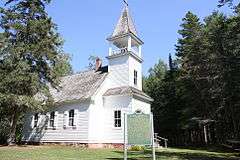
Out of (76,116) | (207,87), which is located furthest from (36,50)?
(207,87)

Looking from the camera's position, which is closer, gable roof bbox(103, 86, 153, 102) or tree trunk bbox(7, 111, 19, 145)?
gable roof bbox(103, 86, 153, 102)

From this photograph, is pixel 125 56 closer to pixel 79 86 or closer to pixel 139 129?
pixel 79 86

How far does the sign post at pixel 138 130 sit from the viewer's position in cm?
1226

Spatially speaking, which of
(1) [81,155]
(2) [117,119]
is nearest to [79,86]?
(2) [117,119]

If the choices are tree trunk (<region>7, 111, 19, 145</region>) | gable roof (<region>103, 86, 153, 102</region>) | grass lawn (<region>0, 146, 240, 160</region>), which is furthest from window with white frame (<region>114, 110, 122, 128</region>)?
→ tree trunk (<region>7, 111, 19, 145</region>)

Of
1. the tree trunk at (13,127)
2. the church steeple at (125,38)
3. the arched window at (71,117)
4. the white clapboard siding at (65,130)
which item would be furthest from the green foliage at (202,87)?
the tree trunk at (13,127)

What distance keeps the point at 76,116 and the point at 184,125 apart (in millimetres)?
17577

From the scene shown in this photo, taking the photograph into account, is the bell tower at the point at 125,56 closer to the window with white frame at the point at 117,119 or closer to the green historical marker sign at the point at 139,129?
the window with white frame at the point at 117,119

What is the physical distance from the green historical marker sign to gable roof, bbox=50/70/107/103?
1492 cm

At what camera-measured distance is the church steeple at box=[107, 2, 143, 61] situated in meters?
29.5

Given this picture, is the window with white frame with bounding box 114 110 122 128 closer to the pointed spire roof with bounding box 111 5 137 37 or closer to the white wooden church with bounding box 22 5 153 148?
the white wooden church with bounding box 22 5 153 148

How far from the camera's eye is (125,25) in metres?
30.6

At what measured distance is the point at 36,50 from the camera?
26797mm

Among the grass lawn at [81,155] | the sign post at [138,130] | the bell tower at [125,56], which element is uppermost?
the bell tower at [125,56]
